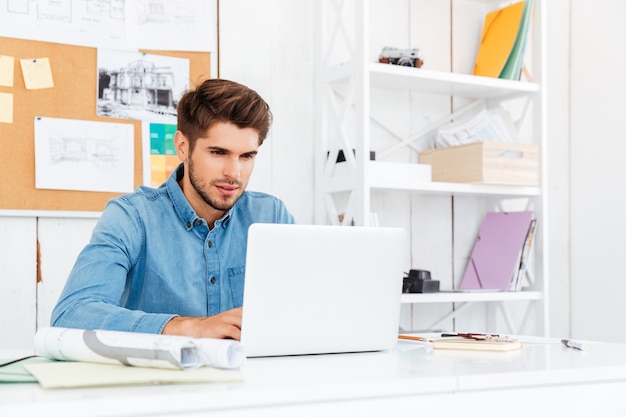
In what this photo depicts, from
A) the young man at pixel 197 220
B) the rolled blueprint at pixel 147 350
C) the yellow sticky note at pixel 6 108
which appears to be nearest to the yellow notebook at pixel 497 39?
the young man at pixel 197 220

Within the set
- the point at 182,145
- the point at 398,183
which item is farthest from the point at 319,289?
the point at 398,183

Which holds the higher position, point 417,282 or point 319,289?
point 319,289

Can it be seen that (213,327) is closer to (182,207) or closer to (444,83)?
(182,207)

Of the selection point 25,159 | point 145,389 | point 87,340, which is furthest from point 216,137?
point 145,389

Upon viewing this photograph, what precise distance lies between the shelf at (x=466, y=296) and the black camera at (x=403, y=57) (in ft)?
2.50

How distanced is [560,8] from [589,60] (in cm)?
25

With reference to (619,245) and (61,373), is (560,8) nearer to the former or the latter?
(619,245)

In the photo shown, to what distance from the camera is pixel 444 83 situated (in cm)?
278

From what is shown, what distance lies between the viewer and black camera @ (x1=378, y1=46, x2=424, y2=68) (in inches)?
107

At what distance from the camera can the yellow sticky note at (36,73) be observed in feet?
7.53

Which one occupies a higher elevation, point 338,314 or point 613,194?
point 613,194

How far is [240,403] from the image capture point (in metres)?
A: 0.97

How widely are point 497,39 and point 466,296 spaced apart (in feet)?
3.17

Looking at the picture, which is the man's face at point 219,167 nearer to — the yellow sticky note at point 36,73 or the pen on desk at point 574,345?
the yellow sticky note at point 36,73
